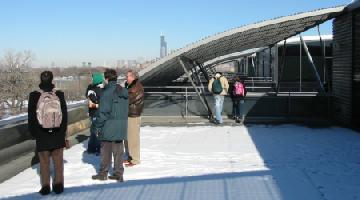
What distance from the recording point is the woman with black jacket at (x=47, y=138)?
6.21 meters

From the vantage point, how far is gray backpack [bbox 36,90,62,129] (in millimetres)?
6152

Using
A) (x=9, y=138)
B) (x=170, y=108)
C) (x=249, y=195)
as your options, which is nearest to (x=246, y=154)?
(x=249, y=195)

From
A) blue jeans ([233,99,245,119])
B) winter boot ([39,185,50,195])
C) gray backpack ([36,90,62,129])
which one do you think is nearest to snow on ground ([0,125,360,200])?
winter boot ([39,185,50,195])

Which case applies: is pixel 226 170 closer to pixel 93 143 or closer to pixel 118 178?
pixel 118 178

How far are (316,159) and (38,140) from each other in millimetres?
5145

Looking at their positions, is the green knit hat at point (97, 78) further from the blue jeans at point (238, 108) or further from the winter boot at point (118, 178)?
the blue jeans at point (238, 108)

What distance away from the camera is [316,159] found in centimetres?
879

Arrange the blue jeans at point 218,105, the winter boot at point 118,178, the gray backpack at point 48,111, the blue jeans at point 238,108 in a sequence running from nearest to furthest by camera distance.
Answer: the gray backpack at point 48,111, the winter boot at point 118,178, the blue jeans at point 218,105, the blue jeans at point 238,108

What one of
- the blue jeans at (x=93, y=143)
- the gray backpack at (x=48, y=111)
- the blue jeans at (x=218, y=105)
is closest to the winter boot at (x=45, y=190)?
the gray backpack at (x=48, y=111)

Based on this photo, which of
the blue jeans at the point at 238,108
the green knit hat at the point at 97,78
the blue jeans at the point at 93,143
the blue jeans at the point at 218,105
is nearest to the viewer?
the green knit hat at the point at 97,78

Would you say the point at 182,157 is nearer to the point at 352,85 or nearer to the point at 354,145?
the point at 354,145

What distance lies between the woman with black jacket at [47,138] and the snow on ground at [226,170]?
0.22 m

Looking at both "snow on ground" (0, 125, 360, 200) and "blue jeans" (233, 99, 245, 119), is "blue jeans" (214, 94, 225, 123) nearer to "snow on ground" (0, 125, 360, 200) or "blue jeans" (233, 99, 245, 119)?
"blue jeans" (233, 99, 245, 119)

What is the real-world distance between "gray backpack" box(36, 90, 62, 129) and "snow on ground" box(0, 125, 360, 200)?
103 centimetres
